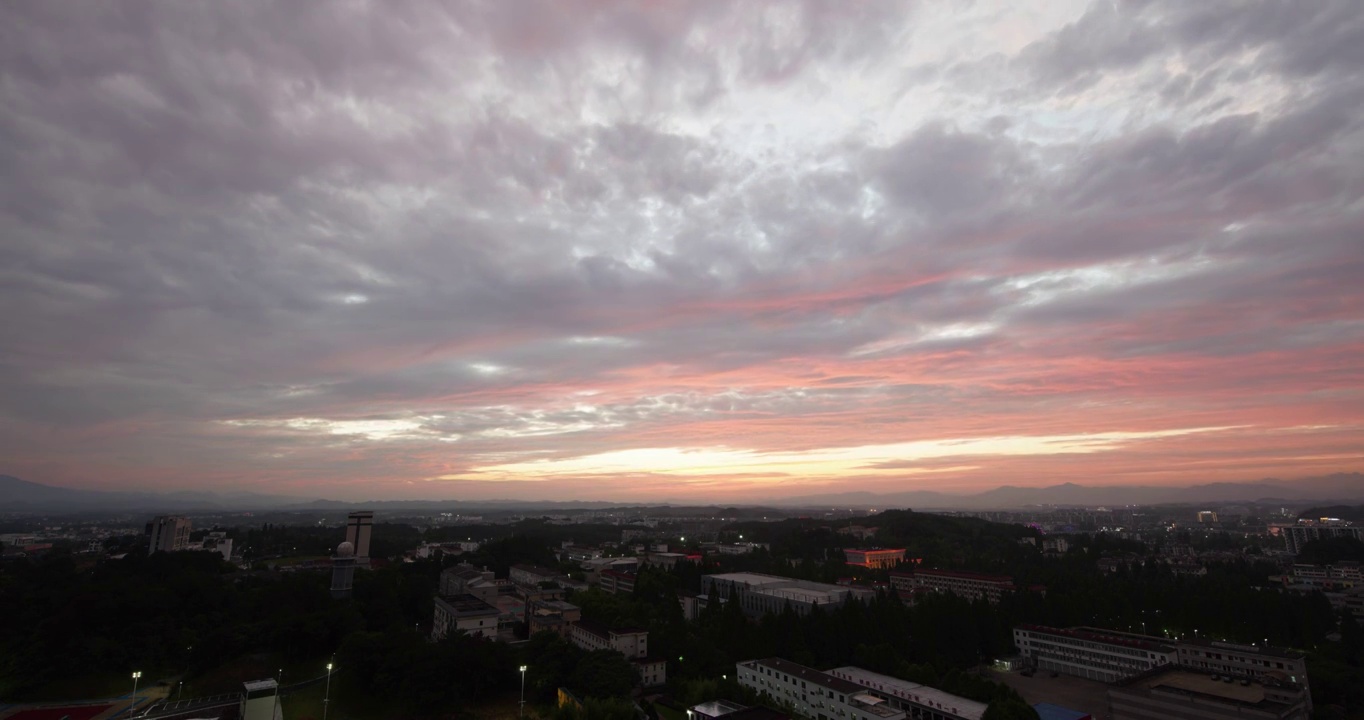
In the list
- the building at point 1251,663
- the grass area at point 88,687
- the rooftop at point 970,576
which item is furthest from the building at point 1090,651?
the grass area at point 88,687

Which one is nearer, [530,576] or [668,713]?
[668,713]

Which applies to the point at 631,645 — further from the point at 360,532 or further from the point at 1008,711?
the point at 360,532

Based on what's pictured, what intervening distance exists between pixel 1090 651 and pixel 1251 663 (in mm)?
6909

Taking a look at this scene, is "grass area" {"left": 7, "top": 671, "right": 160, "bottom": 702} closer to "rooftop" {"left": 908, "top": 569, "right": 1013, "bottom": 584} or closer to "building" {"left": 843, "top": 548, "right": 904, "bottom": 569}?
"rooftop" {"left": 908, "top": 569, "right": 1013, "bottom": 584}

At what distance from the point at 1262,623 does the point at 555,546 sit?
3200 inches

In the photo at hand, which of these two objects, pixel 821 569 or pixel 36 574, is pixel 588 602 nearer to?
pixel 821 569

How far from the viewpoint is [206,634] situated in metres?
30.6

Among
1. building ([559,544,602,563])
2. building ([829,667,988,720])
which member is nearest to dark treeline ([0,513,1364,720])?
building ([829,667,988,720])

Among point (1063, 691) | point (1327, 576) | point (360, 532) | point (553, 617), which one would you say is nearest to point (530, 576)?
point (360, 532)

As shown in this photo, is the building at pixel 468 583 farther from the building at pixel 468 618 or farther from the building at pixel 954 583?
the building at pixel 954 583

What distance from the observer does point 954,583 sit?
57562 mm

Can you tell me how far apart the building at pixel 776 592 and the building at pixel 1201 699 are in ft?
66.5

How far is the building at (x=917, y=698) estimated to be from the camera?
78.2 ft

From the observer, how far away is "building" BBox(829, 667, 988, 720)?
2383 centimetres
